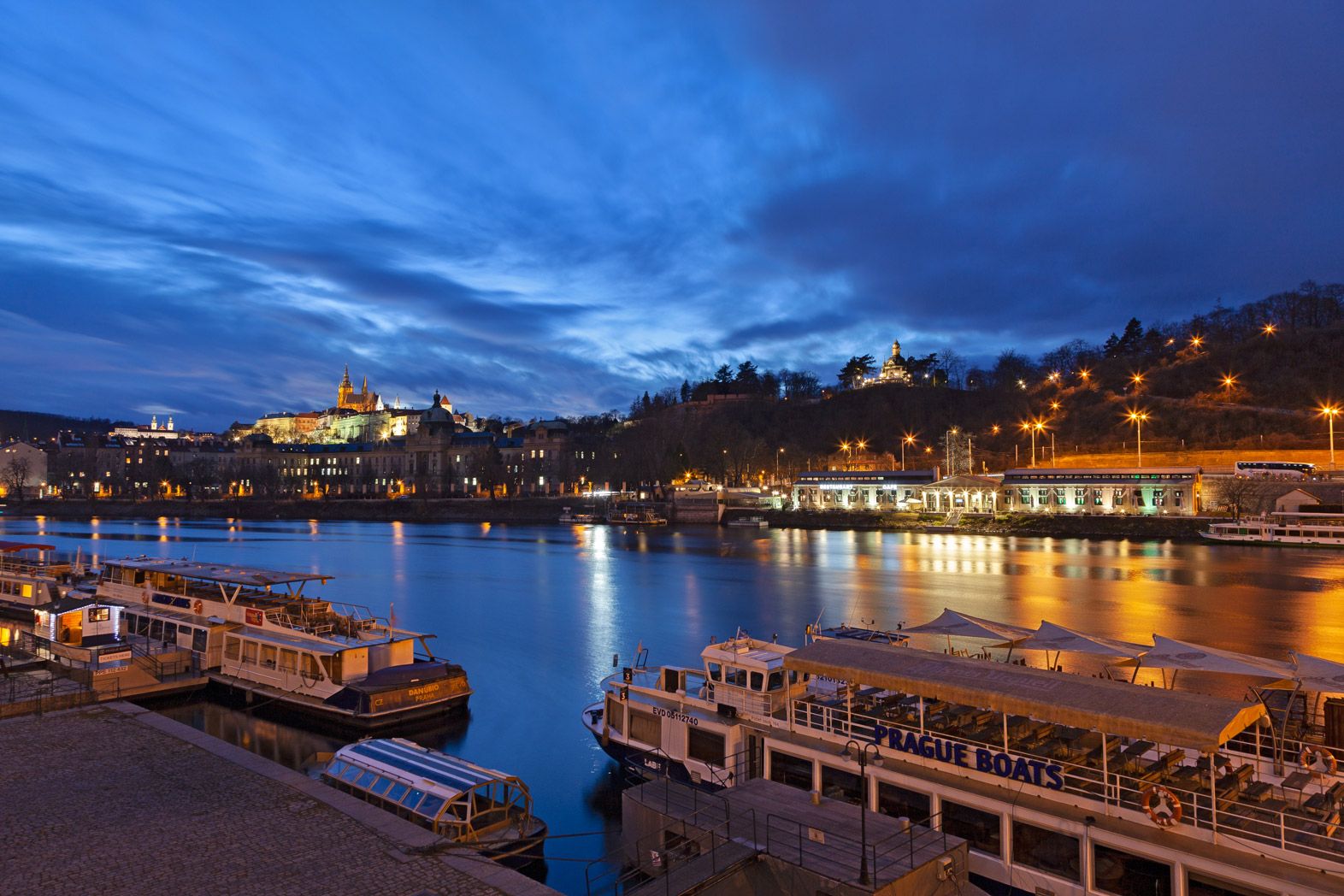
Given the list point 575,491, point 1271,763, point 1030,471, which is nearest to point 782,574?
point 1271,763

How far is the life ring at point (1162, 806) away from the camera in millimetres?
9625

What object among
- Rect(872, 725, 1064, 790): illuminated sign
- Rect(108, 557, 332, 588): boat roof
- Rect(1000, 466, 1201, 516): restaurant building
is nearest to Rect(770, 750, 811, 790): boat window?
Rect(872, 725, 1064, 790): illuminated sign

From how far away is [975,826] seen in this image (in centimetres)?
1105

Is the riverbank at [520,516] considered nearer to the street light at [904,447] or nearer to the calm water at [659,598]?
the calm water at [659,598]

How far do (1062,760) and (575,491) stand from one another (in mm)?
135654

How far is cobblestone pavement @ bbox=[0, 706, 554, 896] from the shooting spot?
385 inches

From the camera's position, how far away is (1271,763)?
11.4 m

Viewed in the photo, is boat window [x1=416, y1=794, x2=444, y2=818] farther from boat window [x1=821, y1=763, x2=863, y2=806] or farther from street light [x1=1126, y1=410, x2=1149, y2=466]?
street light [x1=1126, y1=410, x2=1149, y2=466]

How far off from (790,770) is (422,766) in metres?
6.31

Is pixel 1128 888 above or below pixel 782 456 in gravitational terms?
below

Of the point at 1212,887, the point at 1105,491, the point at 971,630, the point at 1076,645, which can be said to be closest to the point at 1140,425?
the point at 1105,491

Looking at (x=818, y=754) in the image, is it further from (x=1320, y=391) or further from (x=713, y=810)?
(x=1320, y=391)

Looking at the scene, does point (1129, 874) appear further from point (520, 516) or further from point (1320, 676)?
point (520, 516)

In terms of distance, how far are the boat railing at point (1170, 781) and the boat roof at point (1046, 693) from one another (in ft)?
1.40
